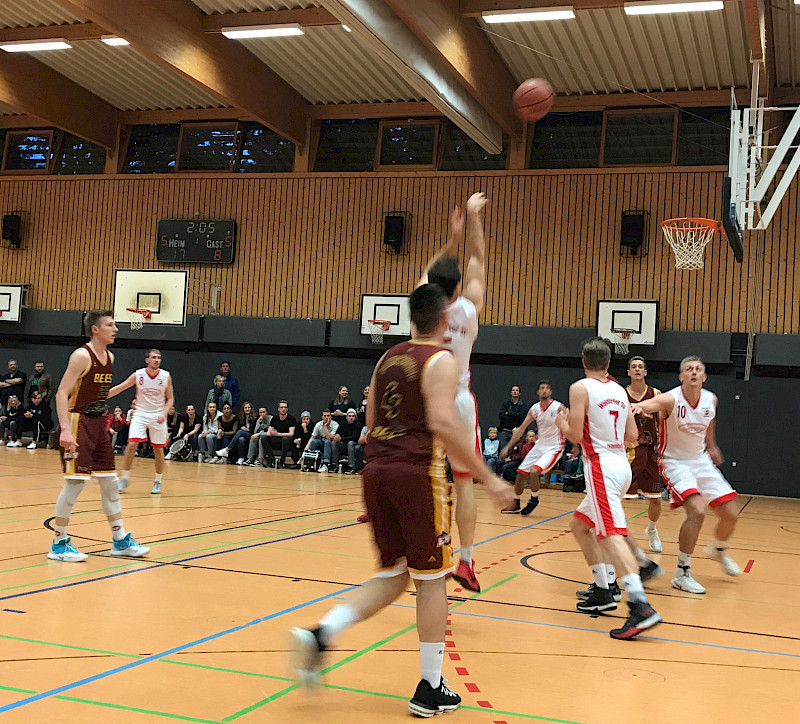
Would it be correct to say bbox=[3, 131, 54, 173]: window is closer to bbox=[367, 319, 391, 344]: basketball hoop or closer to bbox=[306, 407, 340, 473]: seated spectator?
bbox=[367, 319, 391, 344]: basketball hoop

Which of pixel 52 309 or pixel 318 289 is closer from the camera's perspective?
pixel 318 289

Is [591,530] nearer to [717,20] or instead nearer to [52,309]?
[717,20]

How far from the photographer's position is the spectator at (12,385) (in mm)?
19203

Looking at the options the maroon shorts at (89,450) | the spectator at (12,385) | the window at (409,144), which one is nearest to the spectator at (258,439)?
the spectator at (12,385)

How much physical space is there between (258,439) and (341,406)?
6.43ft

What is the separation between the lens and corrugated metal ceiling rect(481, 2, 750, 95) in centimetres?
1427

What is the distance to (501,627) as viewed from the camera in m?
5.06

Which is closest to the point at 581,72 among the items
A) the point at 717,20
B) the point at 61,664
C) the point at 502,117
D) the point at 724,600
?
the point at 502,117

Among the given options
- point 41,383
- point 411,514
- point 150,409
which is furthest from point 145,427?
point 411,514

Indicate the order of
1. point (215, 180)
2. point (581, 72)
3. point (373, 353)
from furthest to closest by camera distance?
1. point (215, 180)
2. point (373, 353)
3. point (581, 72)

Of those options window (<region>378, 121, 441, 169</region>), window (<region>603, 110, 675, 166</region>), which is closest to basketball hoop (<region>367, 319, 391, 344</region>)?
window (<region>378, 121, 441, 169</region>)

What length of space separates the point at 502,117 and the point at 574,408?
12.7 m

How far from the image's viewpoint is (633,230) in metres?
17.2

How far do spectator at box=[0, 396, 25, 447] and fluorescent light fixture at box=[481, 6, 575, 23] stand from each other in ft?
43.0
